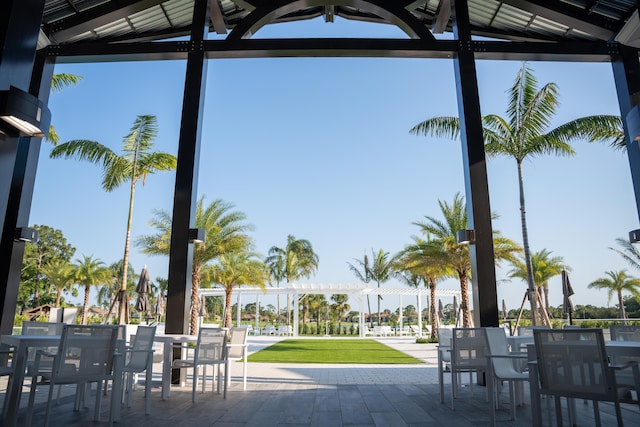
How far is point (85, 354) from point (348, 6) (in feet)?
22.2

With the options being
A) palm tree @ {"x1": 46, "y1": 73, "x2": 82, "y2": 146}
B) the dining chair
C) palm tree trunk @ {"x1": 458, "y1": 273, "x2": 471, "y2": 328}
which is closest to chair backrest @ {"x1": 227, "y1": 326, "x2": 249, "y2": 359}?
the dining chair

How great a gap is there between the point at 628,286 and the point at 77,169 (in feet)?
106

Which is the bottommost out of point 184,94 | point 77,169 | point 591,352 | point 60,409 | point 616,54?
point 60,409

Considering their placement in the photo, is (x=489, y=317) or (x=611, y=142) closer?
(x=489, y=317)

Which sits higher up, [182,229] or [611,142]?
[611,142]

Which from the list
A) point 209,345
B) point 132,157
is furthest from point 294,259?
point 209,345

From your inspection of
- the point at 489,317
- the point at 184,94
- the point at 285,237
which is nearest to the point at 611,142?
the point at 489,317

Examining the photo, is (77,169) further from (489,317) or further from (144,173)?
(489,317)

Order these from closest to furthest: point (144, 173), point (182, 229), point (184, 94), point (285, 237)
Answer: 1. point (182, 229)
2. point (184, 94)
3. point (144, 173)
4. point (285, 237)

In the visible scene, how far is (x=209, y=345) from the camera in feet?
16.7

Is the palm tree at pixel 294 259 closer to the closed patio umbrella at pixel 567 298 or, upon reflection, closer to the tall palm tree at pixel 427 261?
the tall palm tree at pixel 427 261

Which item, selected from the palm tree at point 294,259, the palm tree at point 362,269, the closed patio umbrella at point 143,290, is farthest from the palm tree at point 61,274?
the palm tree at point 362,269

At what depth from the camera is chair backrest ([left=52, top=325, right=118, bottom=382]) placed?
3188mm

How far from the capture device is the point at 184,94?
690cm
